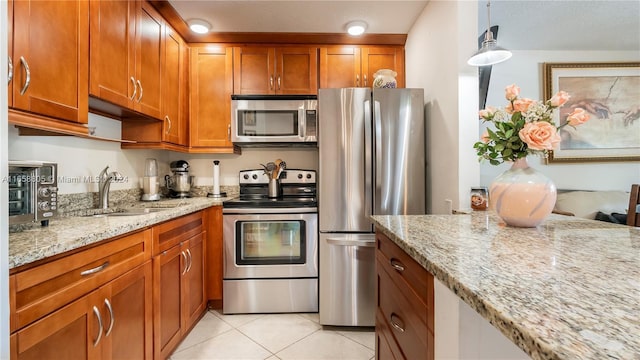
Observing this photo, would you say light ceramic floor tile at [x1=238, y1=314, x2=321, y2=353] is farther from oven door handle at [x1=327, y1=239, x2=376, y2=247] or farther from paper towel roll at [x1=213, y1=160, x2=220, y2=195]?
paper towel roll at [x1=213, y1=160, x2=220, y2=195]

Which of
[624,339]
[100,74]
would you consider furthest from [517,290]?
[100,74]

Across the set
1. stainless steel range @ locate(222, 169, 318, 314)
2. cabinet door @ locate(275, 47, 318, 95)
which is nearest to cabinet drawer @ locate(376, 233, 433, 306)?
stainless steel range @ locate(222, 169, 318, 314)

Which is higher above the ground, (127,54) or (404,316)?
(127,54)

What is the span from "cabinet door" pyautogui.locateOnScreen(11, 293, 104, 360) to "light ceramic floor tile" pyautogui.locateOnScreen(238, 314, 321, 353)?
104cm

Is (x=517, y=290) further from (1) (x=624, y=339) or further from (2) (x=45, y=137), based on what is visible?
(2) (x=45, y=137)

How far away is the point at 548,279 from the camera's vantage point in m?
0.54

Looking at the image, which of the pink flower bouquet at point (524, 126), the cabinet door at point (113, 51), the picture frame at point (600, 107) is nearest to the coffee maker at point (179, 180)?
the cabinet door at point (113, 51)

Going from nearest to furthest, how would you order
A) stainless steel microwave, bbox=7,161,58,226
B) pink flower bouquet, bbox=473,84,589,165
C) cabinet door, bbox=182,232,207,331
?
pink flower bouquet, bbox=473,84,589,165, stainless steel microwave, bbox=7,161,58,226, cabinet door, bbox=182,232,207,331

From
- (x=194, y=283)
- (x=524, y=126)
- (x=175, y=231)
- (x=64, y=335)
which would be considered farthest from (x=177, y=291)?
(x=524, y=126)

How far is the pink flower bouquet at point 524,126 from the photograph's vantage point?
0.92 metres

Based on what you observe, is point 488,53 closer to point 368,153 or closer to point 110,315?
point 368,153

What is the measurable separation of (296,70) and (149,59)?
3.85ft

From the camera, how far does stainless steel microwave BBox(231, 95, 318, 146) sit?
2.41 metres

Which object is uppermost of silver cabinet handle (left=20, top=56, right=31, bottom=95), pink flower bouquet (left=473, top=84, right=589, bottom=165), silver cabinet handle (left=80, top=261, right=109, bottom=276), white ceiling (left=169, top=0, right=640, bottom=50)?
white ceiling (left=169, top=0, right=640, bottom=50)
